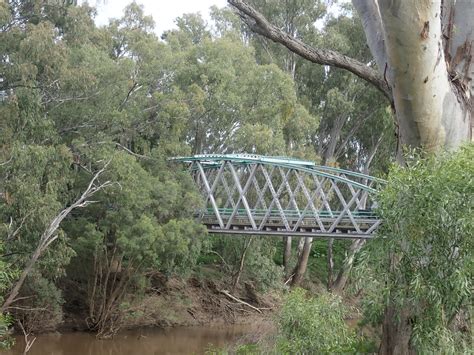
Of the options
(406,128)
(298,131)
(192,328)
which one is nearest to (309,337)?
(406,128)

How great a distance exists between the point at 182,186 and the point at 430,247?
12624 mm

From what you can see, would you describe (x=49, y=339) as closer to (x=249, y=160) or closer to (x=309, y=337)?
(x=249, y=160)

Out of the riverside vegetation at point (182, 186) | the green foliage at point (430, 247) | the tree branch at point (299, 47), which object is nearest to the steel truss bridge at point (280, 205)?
the riverside vegetation at point (182, 186)

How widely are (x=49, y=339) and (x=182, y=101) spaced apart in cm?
656

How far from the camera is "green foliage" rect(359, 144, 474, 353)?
497 cm

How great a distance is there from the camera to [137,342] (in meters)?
16.8

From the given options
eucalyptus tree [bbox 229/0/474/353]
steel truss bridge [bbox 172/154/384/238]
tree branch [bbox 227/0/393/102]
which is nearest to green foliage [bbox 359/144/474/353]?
eucalyptus tree [bbox 229/0/474/353]

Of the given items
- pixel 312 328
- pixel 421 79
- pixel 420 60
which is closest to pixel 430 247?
pixel 421 79

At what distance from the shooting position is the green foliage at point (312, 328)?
759 cm

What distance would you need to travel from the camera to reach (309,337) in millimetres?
7598

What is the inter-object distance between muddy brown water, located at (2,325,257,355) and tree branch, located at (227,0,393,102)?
856cm

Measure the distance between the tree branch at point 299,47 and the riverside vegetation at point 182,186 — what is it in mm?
997

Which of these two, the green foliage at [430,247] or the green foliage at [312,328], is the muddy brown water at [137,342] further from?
the green foliage at [430,247]

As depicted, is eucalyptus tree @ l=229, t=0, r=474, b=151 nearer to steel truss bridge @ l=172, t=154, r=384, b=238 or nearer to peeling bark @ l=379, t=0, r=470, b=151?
peeling bark @ l=379, t=0, r=470, b=151
